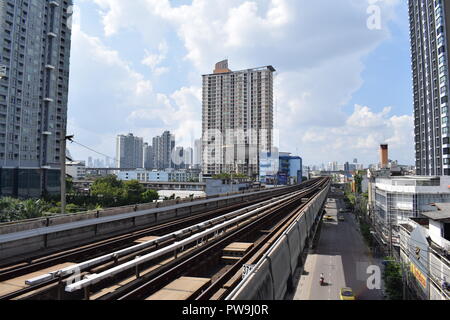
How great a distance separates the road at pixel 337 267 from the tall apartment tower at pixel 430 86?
26380 mm

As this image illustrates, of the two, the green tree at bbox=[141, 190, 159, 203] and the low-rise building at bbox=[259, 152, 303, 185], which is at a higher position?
the low-rise building at bbox=[259, 152, 303, 185]

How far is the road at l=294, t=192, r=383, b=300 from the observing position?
2217 cm

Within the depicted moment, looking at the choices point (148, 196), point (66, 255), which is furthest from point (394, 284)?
point (148, 196)

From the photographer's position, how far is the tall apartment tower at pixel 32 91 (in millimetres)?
48812

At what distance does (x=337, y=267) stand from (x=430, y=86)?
50935 millimetres

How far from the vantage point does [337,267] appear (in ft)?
96.1

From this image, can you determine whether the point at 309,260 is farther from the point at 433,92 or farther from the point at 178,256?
the point at 433,92

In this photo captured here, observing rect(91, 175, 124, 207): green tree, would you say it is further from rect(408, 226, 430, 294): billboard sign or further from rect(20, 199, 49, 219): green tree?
rect(408, 226, 430, 294): billboard sign

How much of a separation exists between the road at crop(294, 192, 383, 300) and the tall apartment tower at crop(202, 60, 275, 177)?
262 ft

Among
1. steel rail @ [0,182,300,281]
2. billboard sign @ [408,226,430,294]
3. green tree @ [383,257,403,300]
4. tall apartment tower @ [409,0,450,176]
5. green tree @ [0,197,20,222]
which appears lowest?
green tree @ [383,257,403,300]

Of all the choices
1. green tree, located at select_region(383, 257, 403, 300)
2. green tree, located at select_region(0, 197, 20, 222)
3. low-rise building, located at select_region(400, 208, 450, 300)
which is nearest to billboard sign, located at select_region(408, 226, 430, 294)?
low-rise building, located at select_region(400, 208, 450, 300)

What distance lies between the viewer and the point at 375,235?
39062mm

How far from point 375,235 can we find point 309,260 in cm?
1382
